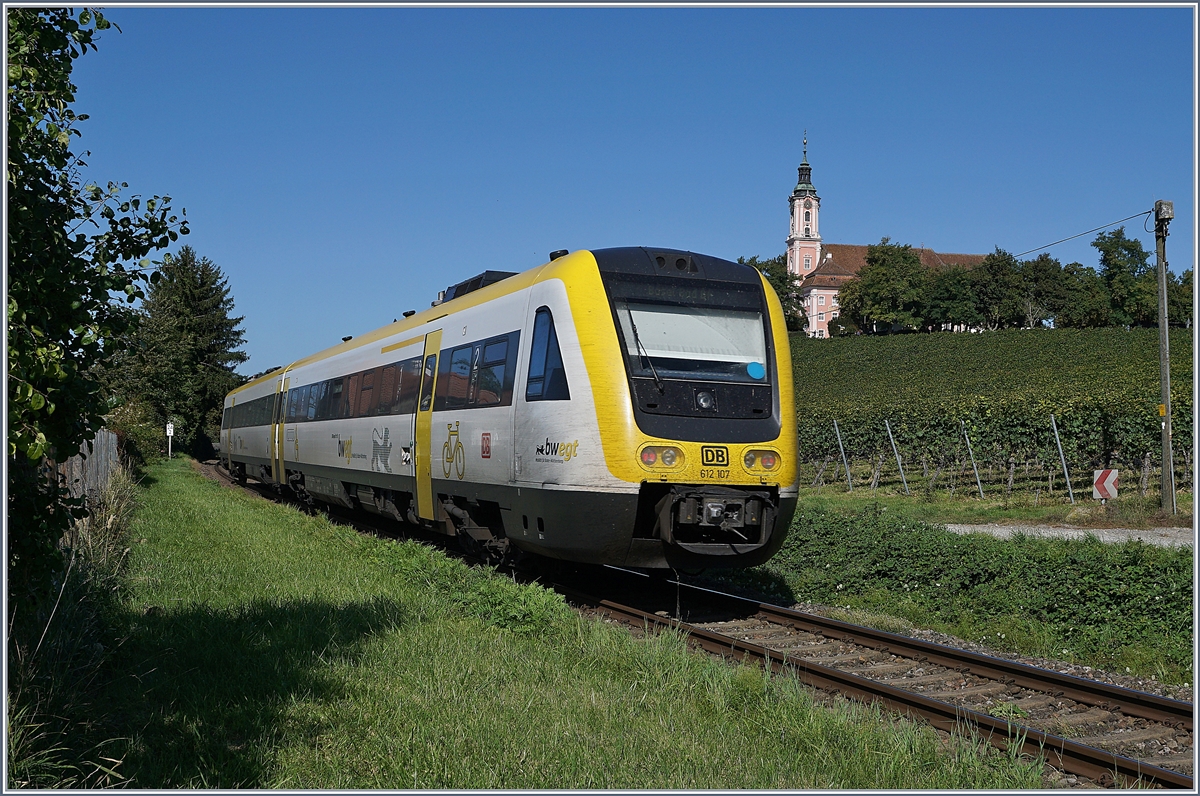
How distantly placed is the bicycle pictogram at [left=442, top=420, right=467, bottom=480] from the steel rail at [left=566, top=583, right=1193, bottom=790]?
3570 millimetres

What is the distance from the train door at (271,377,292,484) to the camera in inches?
939

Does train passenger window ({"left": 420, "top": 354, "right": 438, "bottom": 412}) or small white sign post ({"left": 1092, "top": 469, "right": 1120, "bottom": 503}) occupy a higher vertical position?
train passenger window ({"left": 420, "top": 354, "right": 438, "bottom": 412})

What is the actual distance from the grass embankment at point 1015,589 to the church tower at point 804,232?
477ft

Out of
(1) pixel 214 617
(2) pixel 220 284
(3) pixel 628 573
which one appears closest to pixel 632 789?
(1) pixel 214 617

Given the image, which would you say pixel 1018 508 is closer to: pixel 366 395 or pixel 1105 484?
pixel 1105 484

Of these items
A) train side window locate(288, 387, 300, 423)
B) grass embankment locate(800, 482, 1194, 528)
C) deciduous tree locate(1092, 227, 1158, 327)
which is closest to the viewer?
grass embankment locate(800, 482, 1194, 528)

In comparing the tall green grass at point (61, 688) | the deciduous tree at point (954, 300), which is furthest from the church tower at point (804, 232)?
the tall green grass at point (61, 688)

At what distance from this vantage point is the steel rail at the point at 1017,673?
6.66m

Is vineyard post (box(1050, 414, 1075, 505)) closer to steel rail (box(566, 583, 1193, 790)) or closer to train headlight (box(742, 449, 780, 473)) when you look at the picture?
train headlight (box(742, 449, 780, 473))

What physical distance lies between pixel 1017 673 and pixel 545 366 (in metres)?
4.90

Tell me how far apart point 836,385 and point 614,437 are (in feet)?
204

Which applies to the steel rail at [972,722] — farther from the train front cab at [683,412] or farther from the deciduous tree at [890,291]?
the deciduous tree at [890,291]

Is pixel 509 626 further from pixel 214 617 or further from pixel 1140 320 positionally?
pixel 1140 320

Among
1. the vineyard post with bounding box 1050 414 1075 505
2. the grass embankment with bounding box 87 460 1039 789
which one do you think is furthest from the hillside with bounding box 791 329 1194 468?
the grass embankment with bounding box 87 460 1039 789
